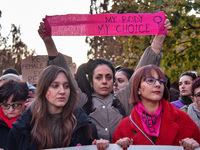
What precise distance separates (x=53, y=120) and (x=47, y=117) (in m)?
0.07

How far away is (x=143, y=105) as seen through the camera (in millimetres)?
3477

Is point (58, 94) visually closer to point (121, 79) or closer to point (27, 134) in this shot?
point (27, 134)

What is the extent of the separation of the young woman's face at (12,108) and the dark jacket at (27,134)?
66cm

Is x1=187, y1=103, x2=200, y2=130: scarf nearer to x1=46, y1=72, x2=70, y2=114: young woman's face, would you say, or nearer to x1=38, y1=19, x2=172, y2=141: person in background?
x1=38, y1=19, x2=172, y2=141: person in background

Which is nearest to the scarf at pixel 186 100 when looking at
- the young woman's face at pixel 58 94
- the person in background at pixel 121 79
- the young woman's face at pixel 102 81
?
the person in background at pixel 121 79

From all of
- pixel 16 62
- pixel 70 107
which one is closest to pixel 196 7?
pixel 70 107

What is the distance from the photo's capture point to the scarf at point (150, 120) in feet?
10.6

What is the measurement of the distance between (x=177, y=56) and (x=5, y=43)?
17312mm

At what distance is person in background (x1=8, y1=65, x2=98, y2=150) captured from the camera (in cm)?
313

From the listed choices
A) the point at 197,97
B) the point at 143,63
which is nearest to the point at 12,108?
the point at 143,63

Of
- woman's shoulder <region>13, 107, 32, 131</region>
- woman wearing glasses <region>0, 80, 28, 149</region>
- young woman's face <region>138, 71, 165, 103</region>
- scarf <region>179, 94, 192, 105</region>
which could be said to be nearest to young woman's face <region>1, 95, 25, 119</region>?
woman wearing glasses <region>0, 80, 28, 149</region>

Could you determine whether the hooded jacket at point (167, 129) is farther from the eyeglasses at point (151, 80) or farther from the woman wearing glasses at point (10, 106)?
the woman wearing glasses at point (10, 106)

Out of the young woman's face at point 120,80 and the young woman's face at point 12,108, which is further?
the young woman's face at point 120,80

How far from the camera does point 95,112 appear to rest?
147 inches
